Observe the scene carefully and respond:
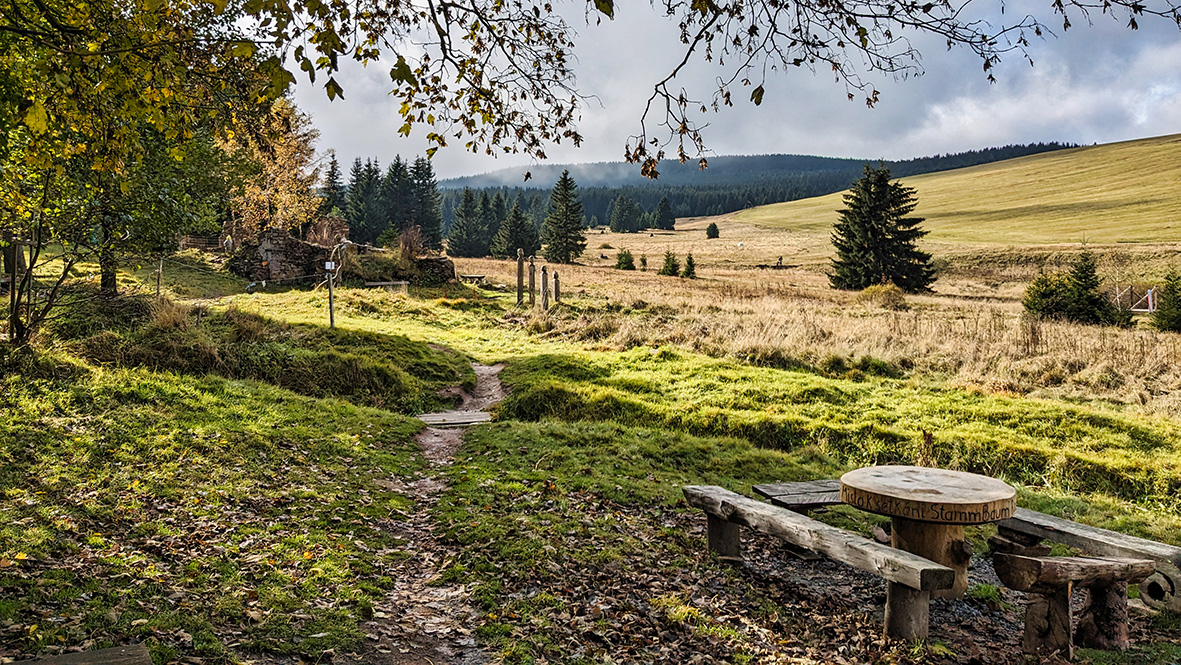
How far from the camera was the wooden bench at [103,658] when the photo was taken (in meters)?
2.92

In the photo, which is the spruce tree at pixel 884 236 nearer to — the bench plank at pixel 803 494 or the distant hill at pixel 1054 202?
the distant hill at pixel 1054 202

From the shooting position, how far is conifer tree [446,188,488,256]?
281 feet

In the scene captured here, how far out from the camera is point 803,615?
5336 mm

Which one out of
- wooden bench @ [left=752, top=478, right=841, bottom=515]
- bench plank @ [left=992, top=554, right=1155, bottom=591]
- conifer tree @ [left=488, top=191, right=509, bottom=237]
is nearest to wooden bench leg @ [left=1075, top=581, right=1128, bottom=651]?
bench plank @ [left=992, top=554, right=1155, bottom=591]

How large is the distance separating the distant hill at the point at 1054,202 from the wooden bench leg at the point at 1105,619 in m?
68.2

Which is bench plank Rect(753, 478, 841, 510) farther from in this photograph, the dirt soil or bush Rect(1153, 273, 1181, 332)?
bush Rect(1153, 273, 1181, 332)

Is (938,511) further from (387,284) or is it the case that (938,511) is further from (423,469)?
(387,284)

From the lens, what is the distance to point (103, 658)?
9.76 ft

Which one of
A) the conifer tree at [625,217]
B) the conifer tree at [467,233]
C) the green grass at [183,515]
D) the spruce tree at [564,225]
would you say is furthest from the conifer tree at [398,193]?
the green grass at [183,515]

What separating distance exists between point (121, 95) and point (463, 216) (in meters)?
83.6

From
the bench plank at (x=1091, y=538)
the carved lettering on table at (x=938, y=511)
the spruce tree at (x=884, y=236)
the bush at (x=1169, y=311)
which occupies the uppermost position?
the spruce tree at (x=884, y=236)

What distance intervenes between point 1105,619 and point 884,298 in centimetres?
2893

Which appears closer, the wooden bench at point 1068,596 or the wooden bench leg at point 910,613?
the wooden bench at point 1068,596

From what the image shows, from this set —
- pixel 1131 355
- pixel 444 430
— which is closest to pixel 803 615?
pixel 444 430
